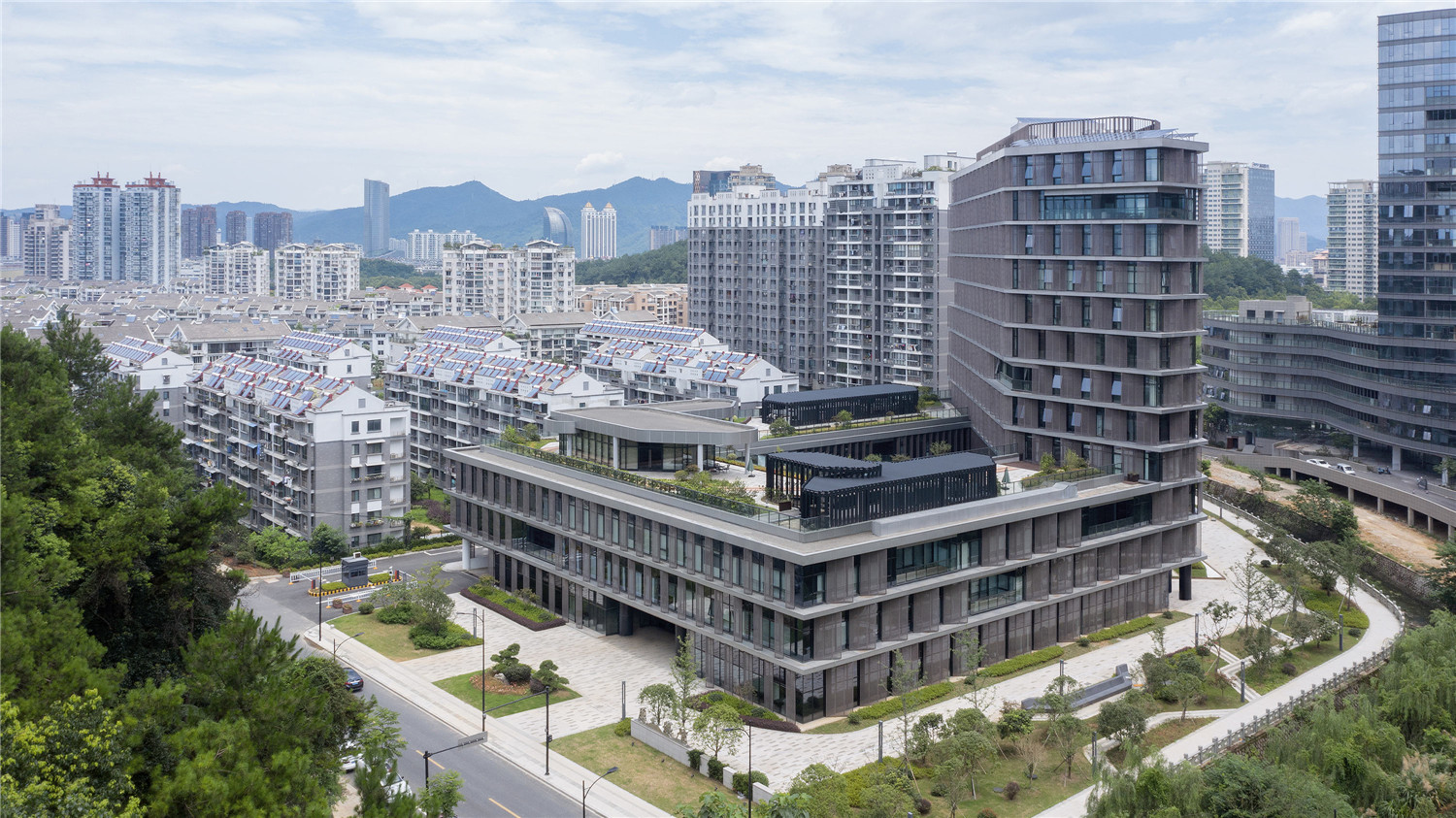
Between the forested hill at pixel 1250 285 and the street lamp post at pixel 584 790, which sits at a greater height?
the forested hill at pixel 1250 285

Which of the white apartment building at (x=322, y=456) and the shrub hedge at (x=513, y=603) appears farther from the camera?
the white apartment building at (x=322, y=456)

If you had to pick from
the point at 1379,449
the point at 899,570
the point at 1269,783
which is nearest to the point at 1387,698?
the point at 1269,783

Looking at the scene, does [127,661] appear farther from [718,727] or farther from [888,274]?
[888,274]

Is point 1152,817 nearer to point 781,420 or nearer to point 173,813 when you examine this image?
point 173,813

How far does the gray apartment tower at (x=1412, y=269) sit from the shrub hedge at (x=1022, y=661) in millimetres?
54297

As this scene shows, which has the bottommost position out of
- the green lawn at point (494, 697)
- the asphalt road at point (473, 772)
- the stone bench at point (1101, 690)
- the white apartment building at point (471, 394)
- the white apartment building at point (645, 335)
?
the asphalt road at point (473, 772)

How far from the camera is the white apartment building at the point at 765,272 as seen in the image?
138125 millimetres

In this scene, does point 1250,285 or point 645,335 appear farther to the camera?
point 1250,285

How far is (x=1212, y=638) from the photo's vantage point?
60.0 m

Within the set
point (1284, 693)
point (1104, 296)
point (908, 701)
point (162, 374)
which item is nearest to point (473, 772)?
point (908, 701)

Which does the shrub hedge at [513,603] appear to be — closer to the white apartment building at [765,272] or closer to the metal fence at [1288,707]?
the metal fence at [1288,707]

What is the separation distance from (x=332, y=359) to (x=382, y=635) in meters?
48.0

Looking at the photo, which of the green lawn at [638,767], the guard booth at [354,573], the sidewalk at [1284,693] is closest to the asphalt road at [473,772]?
the green lawn at [638,767]

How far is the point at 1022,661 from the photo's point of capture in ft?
187
